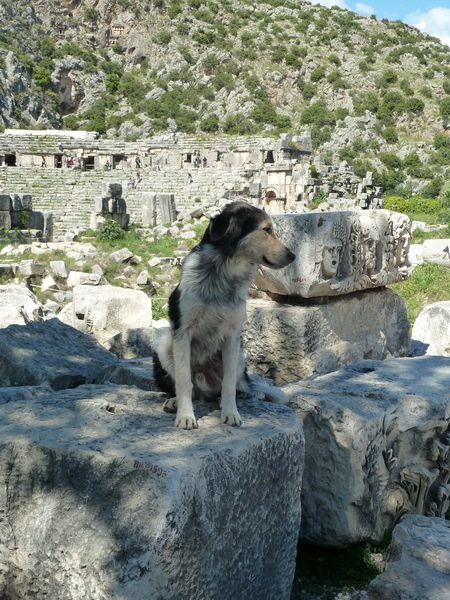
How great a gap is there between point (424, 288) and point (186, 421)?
31.1ft

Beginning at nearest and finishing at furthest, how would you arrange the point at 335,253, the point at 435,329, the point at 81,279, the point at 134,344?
1. the point at 335,253
2. the point at 134,344
3. the point at 435,329
4. the point at 81,279

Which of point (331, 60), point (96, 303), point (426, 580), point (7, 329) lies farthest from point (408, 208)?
point (331, 60)

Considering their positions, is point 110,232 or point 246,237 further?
point 110,232

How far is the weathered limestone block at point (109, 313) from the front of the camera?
322 inches

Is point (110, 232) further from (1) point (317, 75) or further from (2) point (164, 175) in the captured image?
(1) point (317, 75)

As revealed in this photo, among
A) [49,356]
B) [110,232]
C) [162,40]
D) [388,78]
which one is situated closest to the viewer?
[49,356]

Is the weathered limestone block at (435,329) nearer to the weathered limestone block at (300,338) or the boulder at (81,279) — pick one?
the weathered limestone block at (300,338)

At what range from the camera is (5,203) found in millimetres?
17922

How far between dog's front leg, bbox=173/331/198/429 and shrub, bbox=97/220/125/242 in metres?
15.4

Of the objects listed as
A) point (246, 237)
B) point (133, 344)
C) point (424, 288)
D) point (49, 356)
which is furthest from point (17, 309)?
point (424, 288)

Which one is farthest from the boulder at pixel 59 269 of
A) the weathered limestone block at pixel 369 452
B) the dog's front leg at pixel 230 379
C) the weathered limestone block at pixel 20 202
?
the dog's front leg at pixel 230 379

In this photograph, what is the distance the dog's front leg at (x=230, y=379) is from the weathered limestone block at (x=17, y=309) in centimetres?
431

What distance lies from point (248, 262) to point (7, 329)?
295 cm

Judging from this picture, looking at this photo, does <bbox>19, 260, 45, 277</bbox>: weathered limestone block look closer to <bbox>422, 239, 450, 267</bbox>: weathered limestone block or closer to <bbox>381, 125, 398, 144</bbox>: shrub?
<bbox>422, 239, 450, 267</bbox>: weathered limestone block
